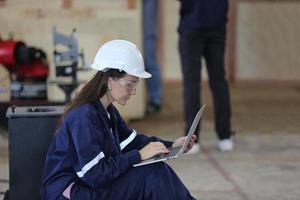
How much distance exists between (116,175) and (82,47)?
9.48 ft

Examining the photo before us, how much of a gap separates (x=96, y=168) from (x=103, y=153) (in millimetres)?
89

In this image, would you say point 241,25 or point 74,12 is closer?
point 74,12

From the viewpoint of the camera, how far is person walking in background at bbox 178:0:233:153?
4.88 meters

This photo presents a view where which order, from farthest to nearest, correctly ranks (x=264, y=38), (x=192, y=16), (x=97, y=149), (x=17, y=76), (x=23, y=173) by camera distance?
(x=264, y=38) → (x=17, y=76) → (x=192, y=16) → (x=23, y=173) → (x=97, y=149)

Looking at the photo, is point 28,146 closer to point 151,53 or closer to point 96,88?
point 96,88

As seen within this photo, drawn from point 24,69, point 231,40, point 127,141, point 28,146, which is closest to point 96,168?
point 127,141

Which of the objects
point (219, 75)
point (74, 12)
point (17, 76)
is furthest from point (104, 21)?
point (219, 75)

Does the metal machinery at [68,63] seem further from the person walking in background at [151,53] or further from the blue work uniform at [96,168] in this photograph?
the blue work uniform at [96,168]

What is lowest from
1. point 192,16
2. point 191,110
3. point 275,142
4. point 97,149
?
point 275,142

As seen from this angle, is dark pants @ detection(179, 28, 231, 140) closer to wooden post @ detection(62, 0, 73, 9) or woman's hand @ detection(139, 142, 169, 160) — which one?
wooden post @ detection(62, 0, 73, 9)

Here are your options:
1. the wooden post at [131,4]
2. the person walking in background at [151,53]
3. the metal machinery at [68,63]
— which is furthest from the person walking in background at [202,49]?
the person walking in background at [151,53]

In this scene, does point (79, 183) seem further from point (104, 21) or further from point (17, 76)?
point (104, 21)

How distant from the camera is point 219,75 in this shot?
198 inches

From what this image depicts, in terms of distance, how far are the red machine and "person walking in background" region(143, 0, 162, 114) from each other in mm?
1273
